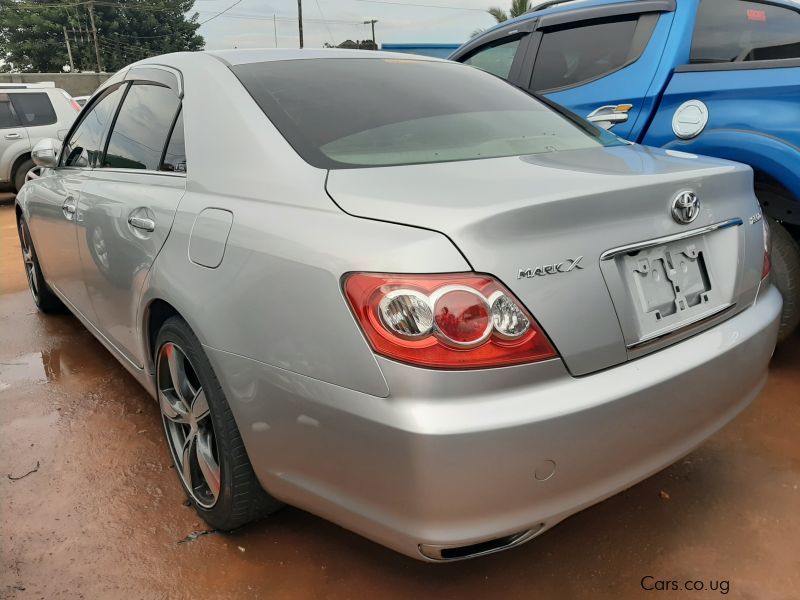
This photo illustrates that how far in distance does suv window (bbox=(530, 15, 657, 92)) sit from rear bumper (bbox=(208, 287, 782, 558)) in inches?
94.1

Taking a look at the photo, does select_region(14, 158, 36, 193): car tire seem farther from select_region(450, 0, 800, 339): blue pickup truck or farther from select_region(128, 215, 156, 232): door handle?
select_region(128, 215, 156, 232): door handle

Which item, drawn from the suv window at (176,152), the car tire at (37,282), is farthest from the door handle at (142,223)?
the car tire at (37,282)

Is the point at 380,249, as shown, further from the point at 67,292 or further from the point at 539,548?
the point at 67,292

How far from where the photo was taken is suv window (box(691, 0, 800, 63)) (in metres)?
3.42

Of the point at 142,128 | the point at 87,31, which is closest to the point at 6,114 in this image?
the point at 142,128

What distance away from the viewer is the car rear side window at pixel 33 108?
9766 millimetres

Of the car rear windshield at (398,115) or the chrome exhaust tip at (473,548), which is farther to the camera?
the car rear windshield at (398,115)

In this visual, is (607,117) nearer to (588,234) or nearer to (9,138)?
(588,234)

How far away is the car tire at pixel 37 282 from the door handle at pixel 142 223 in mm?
2234

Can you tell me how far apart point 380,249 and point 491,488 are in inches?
22.5

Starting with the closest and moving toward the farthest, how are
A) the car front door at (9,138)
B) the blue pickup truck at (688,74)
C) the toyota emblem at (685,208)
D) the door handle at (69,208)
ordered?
the toyota emblem at (685,208) < the blue pickup truck at (688,74) < the door handle at (69,208) < the car front door at (9,138)

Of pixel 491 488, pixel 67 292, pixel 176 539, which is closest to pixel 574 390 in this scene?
pixel 491 488

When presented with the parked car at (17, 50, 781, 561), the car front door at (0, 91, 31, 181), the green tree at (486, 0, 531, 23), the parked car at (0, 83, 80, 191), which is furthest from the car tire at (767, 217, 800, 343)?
the green tree at (486, 0, 531, 23)

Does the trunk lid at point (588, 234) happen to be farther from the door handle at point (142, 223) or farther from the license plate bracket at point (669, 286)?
the door handle at point (142, 223)
